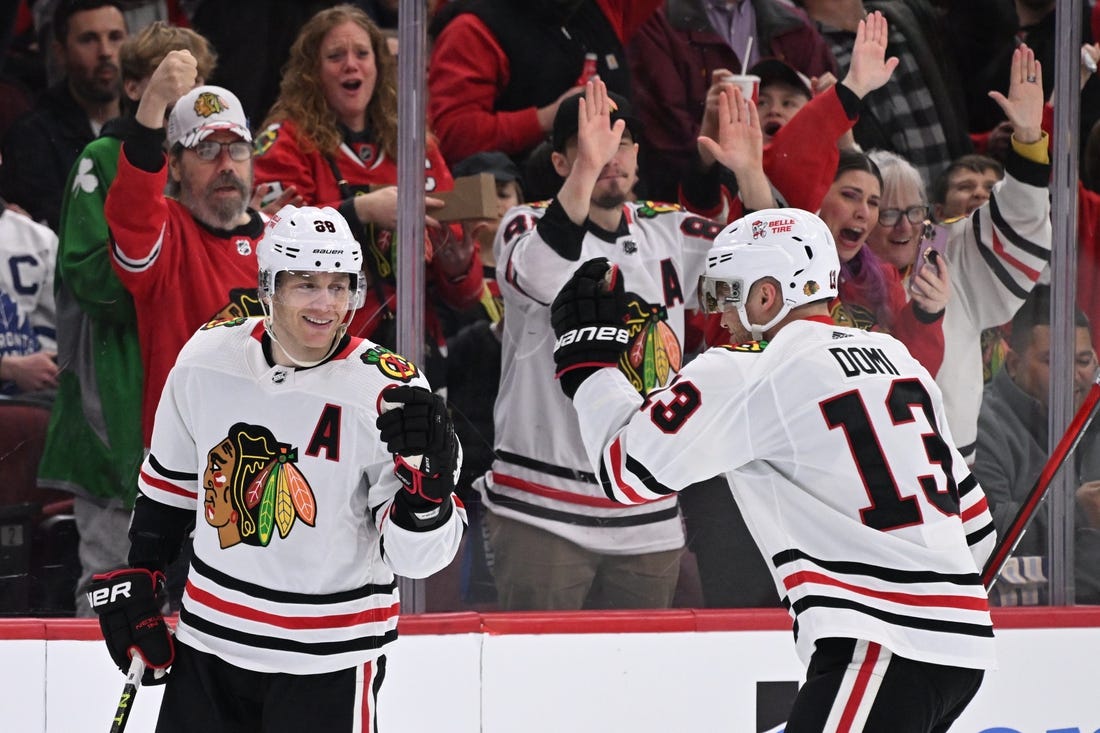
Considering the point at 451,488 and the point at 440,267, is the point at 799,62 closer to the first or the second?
the point at 440,267

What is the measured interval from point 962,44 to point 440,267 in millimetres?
1414

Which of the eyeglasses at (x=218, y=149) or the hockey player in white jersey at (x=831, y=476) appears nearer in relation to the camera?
the hockey player in white jersey at (x=831, y=476)

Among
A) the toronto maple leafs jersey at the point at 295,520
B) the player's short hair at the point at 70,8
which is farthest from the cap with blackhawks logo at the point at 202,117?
the toronto maple leafs jersey at the point at 295,520

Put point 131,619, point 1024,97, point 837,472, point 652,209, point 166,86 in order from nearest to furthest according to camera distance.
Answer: point 837,472 < point 131,619 < point 166,86 < point 652,209 < point 1024,97

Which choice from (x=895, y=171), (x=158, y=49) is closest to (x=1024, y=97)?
(x=895, y=171)

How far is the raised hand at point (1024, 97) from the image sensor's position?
3609 millimetres

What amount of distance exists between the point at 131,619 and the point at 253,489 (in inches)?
12.3

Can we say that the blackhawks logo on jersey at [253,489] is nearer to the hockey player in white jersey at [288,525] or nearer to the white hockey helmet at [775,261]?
the hockey player in white jersey at [288,525]

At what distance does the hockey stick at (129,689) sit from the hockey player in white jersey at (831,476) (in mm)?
843

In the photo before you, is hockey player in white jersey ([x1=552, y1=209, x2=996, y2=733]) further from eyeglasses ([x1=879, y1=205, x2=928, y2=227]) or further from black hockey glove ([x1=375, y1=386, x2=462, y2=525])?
eyeglasses ([x1=879, y1=205, x2=928, y2=227])

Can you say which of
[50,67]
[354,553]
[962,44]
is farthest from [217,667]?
[962,44]

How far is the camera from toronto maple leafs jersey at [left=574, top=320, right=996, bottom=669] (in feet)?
7.61

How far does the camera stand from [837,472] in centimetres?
233

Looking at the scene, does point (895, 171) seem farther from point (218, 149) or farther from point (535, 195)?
point (218, 149)
